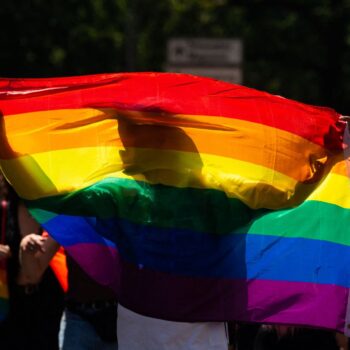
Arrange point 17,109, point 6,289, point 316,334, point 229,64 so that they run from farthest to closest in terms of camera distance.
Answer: point 229,64 → point 6,289 → point 316,334 → point 17,109

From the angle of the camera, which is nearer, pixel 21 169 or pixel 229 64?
pixel 21 169

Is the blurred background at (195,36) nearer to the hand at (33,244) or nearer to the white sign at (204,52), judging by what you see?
the white sign at (204,52)

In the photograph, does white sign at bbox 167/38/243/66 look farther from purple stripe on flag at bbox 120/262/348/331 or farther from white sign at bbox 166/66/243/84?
→ purple stripe on flag at bbox 120/262/348/331

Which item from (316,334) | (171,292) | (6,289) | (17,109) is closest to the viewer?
(171,292)

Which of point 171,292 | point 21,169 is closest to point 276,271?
point 171,292

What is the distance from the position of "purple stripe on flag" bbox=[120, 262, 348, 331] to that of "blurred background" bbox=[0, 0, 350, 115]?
10324 mm

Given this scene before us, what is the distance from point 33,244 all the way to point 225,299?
1.11m

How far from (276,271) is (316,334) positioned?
72 centimetres

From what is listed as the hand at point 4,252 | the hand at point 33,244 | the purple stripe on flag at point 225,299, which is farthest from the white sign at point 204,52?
the purple stripe on flag at point 225,299

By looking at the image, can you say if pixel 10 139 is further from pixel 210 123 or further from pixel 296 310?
pixel 296 310

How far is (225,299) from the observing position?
3.88 metres

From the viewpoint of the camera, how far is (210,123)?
13.5 ft

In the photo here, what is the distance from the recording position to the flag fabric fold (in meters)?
3.88

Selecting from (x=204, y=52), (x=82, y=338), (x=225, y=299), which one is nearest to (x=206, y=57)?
(x=204, y=52)
